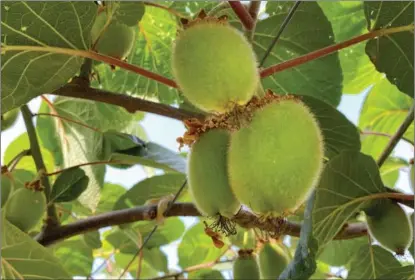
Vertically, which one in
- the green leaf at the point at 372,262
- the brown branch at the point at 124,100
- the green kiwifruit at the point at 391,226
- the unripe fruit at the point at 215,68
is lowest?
the green leaf at the point at 372,262

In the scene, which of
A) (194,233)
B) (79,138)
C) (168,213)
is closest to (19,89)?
A: (168,213)

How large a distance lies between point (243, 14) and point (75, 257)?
108 cm

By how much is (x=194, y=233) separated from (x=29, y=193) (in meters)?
0.78

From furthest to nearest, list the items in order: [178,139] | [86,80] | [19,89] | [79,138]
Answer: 1. [79,138]
2. [86,80]
3. [19,89]
4. [178,139]

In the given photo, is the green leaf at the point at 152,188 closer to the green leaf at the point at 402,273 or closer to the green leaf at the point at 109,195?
the green leaf at the point at 109,195

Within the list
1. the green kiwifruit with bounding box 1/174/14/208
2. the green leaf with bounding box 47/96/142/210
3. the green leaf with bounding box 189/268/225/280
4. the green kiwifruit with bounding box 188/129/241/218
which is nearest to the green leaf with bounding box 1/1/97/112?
the green kiwifruit with bounding box 188/129/241/218

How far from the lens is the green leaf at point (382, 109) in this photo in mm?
1646

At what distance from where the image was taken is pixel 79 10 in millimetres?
886

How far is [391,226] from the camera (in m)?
0.97

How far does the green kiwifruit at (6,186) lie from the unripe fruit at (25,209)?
49 mm

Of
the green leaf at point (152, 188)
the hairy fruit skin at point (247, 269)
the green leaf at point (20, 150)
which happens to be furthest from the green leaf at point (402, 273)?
the green leaf at point (20, 150)

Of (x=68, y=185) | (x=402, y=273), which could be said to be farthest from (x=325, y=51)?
(x=68, y=185)

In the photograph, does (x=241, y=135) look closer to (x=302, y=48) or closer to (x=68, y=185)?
(x=302, y=48)

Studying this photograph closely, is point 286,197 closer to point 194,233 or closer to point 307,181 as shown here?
point 307,181
